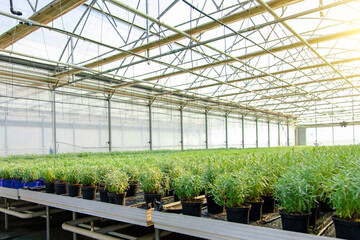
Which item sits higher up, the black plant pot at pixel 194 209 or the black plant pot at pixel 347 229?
the black plant pot at pixel 347 229

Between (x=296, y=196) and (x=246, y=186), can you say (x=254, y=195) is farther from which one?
(x=296, y=196)

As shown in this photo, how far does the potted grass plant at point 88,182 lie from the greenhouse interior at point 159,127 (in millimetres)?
15

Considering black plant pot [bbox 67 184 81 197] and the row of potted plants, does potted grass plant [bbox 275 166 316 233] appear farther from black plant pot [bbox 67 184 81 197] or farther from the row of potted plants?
black plant pot [bbox 67 184 81 197]

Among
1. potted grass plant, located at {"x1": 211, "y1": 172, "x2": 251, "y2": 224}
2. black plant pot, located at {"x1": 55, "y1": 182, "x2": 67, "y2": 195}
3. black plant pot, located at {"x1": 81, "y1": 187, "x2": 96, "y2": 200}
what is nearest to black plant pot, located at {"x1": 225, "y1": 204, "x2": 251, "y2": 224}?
potted grass plant, located at {"x1": 211, "y1": 172, "x2": 251, "y2": 224}

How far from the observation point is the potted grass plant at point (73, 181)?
3.40m

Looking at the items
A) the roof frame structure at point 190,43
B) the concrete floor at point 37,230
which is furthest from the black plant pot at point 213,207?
the roof frame structure at point 190,43

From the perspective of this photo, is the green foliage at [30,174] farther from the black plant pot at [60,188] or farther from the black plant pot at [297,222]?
the black plant pot at [297,222]

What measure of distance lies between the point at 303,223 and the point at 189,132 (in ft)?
61.7

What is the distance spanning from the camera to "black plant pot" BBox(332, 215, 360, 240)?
155cm

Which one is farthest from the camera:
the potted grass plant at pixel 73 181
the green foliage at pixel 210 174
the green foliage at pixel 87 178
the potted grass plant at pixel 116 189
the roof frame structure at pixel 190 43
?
the roof frame structure at pixel 190 43

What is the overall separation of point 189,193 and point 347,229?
47.3 inches

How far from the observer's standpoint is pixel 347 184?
5.44ft

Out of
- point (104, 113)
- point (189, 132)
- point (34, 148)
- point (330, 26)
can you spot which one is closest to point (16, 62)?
Answer: point (34, 148)

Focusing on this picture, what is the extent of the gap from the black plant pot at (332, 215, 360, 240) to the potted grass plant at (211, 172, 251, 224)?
0.60 m
